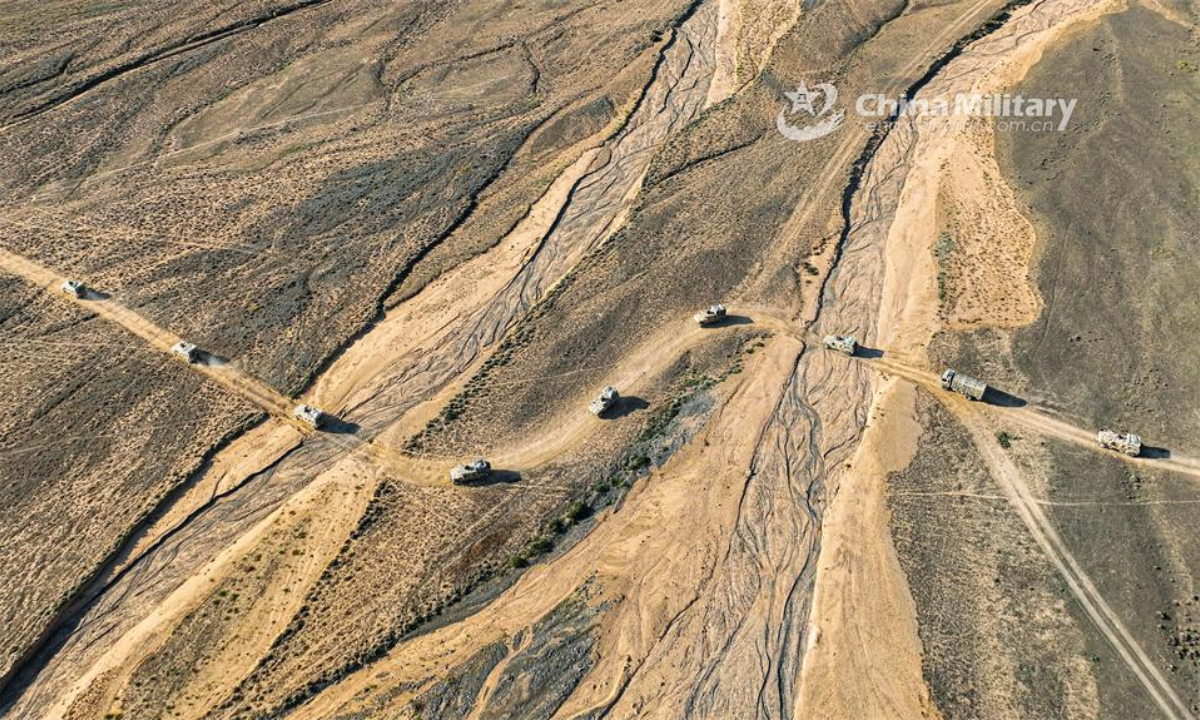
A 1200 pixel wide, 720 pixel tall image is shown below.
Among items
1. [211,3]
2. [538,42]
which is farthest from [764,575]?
[211,3]

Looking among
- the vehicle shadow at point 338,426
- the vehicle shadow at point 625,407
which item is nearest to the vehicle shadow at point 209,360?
the vehicle shadow at point 338,426

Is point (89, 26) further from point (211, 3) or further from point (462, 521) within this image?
point (462, 521)

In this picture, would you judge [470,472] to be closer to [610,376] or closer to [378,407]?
[378,407]

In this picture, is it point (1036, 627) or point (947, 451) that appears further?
point (947, 451)

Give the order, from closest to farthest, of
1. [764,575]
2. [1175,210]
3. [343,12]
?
[764,575], [1175,210], [343,12]

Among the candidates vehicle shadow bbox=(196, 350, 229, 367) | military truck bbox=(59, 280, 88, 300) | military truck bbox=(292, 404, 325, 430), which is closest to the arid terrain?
military truck bbox=(292, 404, 325, 430)
